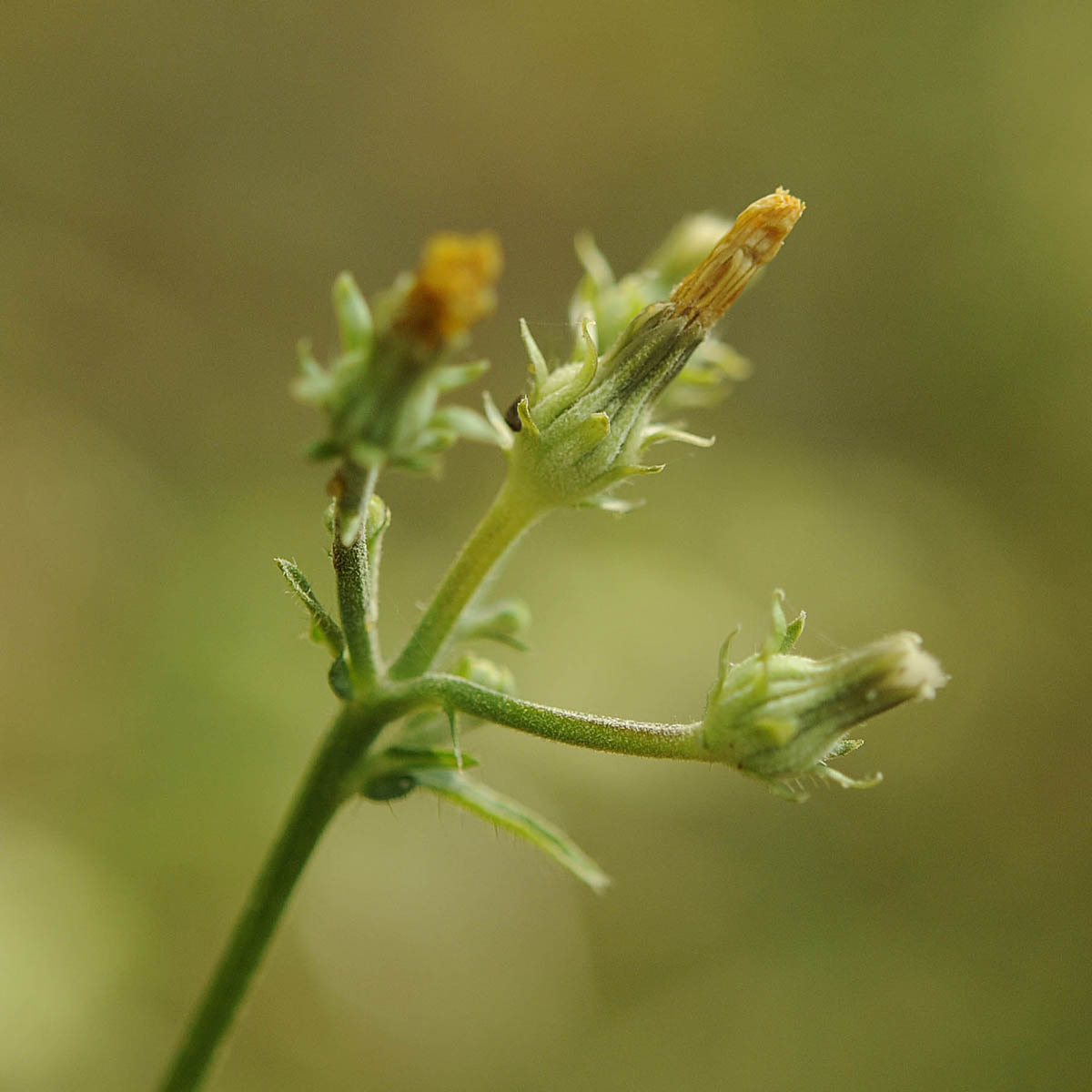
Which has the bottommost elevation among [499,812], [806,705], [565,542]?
[499,812]

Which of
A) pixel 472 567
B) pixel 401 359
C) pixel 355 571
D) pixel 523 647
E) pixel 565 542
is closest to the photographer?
pixel 401 359

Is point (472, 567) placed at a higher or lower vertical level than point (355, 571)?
higher

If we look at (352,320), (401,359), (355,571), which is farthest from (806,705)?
(352,320)

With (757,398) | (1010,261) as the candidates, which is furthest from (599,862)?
(1010,261)

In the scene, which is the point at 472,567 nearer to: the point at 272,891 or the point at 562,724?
the point at 562,724

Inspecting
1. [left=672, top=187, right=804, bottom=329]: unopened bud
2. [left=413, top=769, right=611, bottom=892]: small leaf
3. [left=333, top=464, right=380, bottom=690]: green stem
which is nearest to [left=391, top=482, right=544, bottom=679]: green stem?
[left=333, top=464, right=380, bottom=690]: green stem

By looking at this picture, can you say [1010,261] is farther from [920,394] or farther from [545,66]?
[545,66]

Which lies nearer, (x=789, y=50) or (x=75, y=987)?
(x=75, y=987)
